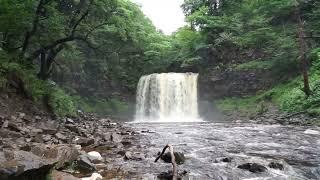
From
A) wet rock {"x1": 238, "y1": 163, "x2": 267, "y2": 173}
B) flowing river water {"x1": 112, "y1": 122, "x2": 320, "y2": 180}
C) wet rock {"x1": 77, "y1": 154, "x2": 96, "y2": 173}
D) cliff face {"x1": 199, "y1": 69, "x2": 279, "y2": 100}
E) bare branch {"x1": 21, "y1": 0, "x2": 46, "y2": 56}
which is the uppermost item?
bare branch {"x1": 21, "y1": 0, "x2": 46, "y2": 56}

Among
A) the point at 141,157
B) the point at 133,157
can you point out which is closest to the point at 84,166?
the point at 133,157

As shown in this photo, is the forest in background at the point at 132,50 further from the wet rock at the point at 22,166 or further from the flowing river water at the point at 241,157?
the wet rock at the point at 22,166

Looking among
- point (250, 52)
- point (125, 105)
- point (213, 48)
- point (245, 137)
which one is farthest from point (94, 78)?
point (245, 137)

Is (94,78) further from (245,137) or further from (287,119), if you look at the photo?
(245,137)

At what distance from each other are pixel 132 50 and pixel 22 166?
106ft

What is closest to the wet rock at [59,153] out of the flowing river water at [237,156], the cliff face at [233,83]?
the flowing river water at [237,156]

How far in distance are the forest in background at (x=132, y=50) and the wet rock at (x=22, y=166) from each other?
10.6 meters

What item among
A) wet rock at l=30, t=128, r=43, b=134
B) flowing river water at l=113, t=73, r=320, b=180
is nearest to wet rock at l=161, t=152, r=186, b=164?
flowing river water at l=113, t=73, r=320, b=180

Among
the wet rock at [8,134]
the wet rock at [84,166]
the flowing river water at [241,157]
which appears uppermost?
the wet rock at [8,134]

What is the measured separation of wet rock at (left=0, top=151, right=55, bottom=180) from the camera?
4878mm

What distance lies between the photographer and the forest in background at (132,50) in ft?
59.7

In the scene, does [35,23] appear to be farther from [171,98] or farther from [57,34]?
[171,98]

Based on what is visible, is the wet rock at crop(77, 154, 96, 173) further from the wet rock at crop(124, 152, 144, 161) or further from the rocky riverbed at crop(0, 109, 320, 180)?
the wet rock at crop(124, 152, 144, 161)

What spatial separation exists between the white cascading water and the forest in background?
5.88 ft
